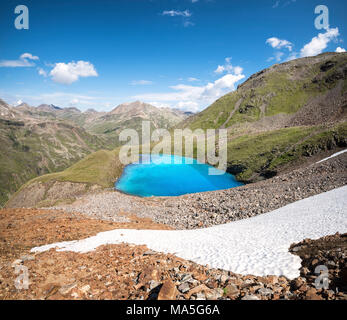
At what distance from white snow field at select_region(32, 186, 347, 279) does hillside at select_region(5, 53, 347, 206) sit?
40241 mm

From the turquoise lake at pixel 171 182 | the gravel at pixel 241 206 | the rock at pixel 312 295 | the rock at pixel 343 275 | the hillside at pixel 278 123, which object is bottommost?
the turquoise lake at pixel 171 182

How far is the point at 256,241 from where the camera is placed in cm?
1471

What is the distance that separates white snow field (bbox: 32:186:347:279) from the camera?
414 inches

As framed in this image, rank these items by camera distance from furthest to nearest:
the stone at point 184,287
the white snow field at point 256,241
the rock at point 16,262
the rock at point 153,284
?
the rock at point 16,262, the white snow field at point 256,241, the rock at point 153,284, the stone at point 184,287

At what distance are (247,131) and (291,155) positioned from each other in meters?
75.8

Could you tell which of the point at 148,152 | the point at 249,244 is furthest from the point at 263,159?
the point at 148,152

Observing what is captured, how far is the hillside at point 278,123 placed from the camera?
59969 mm

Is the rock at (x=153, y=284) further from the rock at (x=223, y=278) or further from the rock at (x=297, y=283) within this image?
the rock at (x=297, y=283)

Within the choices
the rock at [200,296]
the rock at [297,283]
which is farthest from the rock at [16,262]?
A: the rock at [297,283]

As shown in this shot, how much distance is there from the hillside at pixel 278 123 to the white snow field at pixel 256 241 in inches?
1584

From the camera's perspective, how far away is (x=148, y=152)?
150500 millimetres

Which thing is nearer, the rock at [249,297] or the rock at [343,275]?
the rock at [249,297]

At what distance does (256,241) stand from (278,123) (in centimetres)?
14209
